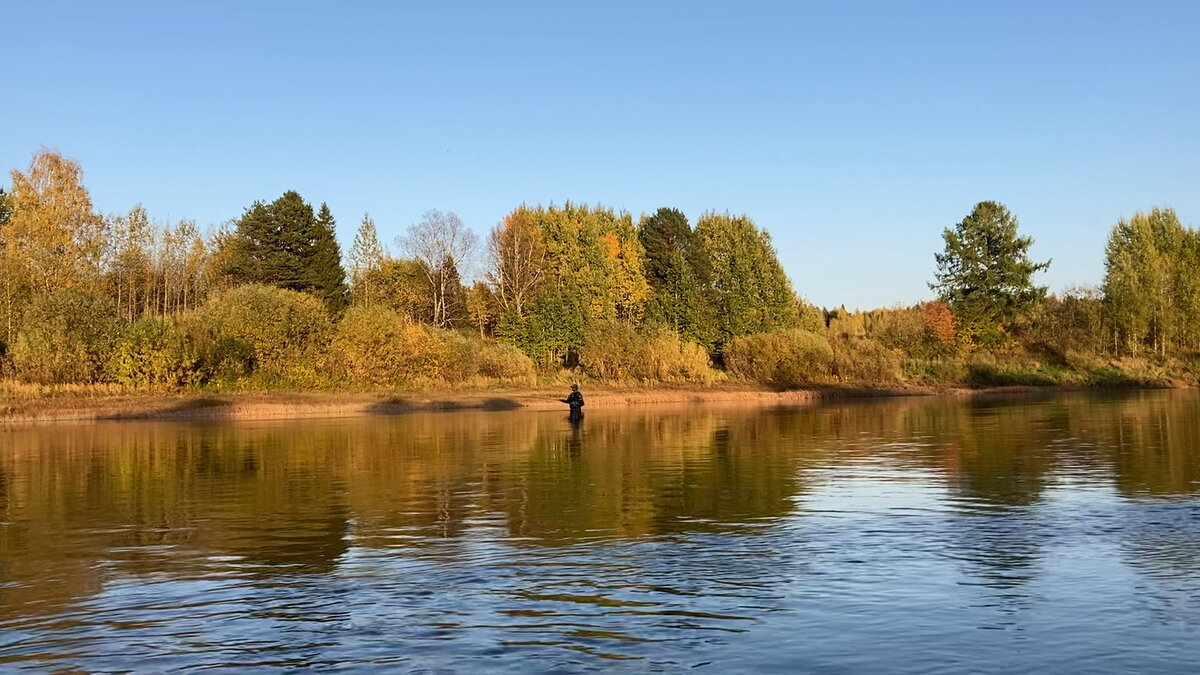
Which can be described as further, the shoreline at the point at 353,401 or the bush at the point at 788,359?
the bush at the point at 788,359

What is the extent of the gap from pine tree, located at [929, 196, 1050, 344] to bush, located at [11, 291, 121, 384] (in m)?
65.2

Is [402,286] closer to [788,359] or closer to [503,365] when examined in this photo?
[503,365]

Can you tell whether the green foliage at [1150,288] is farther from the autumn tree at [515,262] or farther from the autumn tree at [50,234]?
the autumn tree at [50,234]

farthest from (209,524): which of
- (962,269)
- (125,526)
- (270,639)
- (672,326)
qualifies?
(962,269)

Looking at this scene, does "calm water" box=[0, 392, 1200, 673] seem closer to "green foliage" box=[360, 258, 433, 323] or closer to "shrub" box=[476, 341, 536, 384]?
"shrub" box=[476, 341, 536, 384]

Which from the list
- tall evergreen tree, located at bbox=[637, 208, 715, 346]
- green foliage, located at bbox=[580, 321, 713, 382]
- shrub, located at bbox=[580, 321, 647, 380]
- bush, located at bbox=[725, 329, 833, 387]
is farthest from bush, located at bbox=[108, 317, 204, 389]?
tall evergreen tree, located at bbox=[637, 208, 715, 346]

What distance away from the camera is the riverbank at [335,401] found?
167 ft

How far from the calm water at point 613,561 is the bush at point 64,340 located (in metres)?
28.5

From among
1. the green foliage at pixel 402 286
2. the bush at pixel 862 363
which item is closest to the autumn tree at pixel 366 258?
the green foliage at pixel 402 286

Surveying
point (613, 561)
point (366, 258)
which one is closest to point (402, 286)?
point (366, 258)

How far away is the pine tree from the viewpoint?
8962 cm

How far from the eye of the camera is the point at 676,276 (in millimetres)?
85875

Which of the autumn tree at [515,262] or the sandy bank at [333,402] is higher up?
the autumn tree at [515,262]

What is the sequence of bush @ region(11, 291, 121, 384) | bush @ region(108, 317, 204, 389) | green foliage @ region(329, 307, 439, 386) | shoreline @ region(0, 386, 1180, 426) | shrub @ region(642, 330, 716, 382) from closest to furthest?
shoreline @ region(0, 386, 1180, 426)
bush @ region(11, 291, 121, 384)
bush @ region(108, 317, 204, 389)
green foliage @ region(329, 307, 439, 386)
shrub @ region(642, 330, 716, 382)
